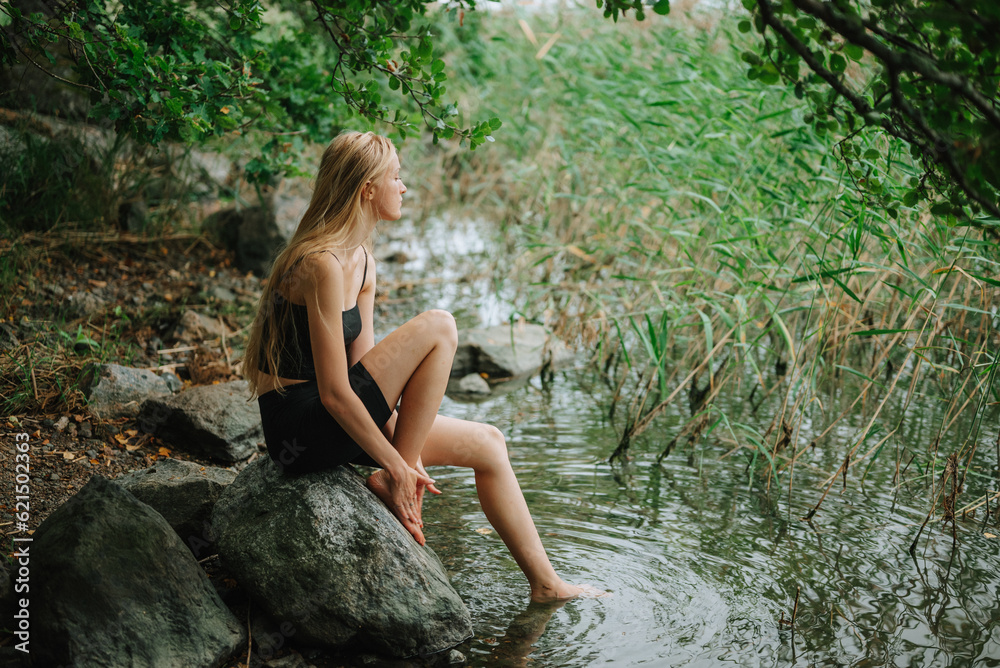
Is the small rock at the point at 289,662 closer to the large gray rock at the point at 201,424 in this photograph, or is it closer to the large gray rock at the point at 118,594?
the large gray rock at the point at 118,594

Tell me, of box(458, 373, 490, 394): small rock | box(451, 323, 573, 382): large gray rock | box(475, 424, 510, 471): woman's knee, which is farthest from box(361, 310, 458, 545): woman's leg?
box(451, 323, 573, 382): large gray rock

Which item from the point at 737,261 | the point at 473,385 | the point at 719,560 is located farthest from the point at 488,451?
Answer: the point at 473,385

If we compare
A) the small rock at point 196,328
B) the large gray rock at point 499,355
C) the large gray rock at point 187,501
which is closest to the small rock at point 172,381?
the small rock at point 196,328

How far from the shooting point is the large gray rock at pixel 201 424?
3520 millimetres

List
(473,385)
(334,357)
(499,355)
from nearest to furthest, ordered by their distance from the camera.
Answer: (334,357) < (473,385) < (499,355)

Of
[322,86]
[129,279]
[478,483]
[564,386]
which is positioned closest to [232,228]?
[129,279]

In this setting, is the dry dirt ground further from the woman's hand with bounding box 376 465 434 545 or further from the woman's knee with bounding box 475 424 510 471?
the woman's knee with bounding box 475 424 510 471

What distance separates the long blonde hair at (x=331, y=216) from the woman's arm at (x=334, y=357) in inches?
4.5

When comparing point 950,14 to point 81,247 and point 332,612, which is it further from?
point 81,247

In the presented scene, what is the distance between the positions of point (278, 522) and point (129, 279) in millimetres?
3286

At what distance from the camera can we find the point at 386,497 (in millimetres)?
2623

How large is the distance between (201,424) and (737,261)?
2575mm

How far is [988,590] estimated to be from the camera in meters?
2.76

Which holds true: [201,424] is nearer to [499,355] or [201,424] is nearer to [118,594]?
[118,594]
